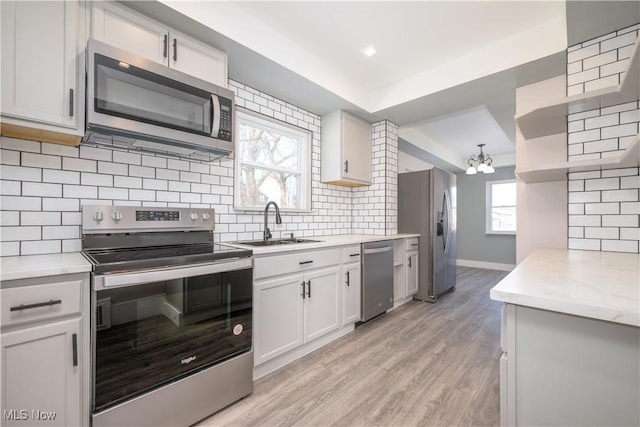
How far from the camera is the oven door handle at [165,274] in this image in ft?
3.79

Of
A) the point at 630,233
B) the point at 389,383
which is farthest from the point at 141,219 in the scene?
the point at 630,233

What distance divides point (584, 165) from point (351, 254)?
1.74 m

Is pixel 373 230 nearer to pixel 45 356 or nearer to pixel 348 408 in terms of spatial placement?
pixel 348 408

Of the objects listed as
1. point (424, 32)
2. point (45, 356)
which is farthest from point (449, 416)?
point (424, 32)

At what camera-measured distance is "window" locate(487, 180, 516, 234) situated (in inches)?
228

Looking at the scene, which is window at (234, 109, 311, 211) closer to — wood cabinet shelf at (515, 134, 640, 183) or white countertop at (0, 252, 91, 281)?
white countertop at (0, 252, 91, 281)

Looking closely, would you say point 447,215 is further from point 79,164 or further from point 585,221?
point 79,164

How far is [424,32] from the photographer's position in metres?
2.16

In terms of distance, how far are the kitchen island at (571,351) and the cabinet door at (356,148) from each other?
2.39 metres

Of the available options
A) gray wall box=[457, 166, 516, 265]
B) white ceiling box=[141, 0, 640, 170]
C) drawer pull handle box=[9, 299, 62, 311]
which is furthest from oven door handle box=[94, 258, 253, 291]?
gray wall box=[457, 166, 516, 265]

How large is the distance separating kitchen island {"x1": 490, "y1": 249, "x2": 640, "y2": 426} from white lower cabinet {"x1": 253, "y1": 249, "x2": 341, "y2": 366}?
1405 mm

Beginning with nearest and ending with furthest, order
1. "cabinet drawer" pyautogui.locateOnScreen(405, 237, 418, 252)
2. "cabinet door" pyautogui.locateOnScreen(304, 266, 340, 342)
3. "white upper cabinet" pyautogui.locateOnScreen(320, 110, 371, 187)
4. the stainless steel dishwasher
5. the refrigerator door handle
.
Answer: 1. "cabinet door" pyautogui.locateOnScreen(304, 266, 340, 342)
2. the stainless steel dishwasher
3. "white upper cabinet" pyautogui.locateOnScreen(320, 110, 371, 187)
4. "cabinet drawer" pyautogui.locateOnScreen(405, 237, 418, 252)
5. the refrigerator door handle

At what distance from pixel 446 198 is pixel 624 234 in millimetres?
2267

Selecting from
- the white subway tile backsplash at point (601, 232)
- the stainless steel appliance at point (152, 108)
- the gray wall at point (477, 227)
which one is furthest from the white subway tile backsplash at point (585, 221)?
the gray wall at point (477, 227)
